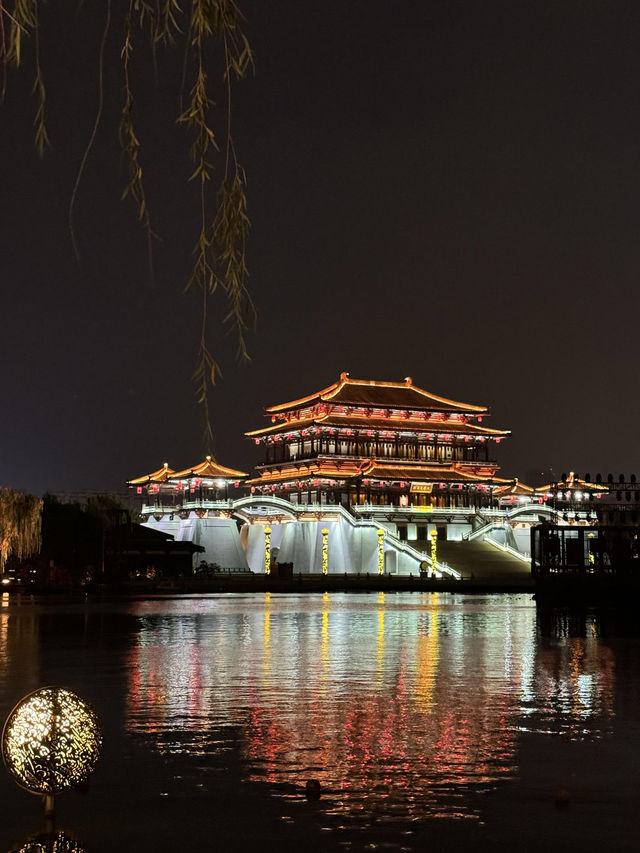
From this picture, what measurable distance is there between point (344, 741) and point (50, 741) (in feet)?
17.3

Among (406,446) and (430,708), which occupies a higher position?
(406,446)

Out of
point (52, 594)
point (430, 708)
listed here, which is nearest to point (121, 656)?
point (430, 708)

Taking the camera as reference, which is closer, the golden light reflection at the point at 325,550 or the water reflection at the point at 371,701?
the water reflection at the point at 371,701

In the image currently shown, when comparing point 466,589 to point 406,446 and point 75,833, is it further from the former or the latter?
point 75,833

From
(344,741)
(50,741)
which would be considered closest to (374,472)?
(344,741)

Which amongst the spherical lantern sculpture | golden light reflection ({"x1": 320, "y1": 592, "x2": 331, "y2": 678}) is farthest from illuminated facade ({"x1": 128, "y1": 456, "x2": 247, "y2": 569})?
the spherical lantern sculpture

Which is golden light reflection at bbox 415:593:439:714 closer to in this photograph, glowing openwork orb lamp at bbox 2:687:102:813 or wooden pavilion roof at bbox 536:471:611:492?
glowing openwork orb lamp at bbox 2:687:102:813

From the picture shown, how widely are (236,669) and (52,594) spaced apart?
3917 cm

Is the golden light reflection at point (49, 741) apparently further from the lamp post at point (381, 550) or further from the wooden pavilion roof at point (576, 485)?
the lamp post at point (381, 550)

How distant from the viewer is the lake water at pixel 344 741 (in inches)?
381

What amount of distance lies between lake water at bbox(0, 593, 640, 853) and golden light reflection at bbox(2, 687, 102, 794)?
569mm

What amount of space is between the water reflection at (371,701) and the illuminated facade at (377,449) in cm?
5679

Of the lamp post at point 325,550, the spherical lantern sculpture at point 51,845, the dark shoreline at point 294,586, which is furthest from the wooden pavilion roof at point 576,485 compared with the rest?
the spherical lantern sculpture at point 51,845

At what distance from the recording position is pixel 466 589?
69000 millimetres
